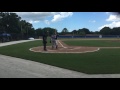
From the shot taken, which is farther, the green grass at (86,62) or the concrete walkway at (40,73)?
the green grass at (86,62)

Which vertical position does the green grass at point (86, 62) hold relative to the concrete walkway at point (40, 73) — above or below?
below

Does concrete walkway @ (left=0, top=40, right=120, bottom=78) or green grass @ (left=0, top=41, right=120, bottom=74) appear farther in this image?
green grass @ (left=0, top=41, right=120, bottom=74)

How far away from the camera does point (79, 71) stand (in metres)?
10.4

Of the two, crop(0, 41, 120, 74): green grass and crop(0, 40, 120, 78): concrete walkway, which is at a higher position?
crop(0, 40, 120, 78): concrete walkway

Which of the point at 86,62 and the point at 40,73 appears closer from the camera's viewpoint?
the point at 40,73
